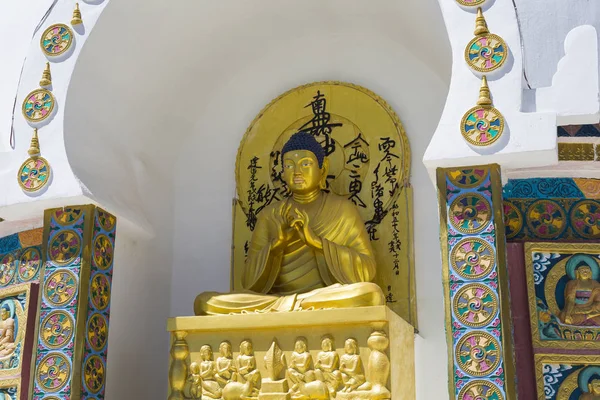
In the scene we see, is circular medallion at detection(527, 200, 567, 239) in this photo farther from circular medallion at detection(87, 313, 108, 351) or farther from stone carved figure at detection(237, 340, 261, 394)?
circular medallion at detection(87, 313, 108, 351)

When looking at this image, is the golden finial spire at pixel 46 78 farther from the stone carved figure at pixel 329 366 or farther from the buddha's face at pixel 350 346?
the buddha's face at pixel 350 346

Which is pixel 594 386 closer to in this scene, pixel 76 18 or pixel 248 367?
pixel 248 367

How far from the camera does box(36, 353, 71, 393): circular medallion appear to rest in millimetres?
6707

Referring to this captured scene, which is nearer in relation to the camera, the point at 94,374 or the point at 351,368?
the point at 351,368

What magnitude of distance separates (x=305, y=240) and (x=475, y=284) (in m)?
1.78

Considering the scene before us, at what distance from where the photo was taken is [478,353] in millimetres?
6059

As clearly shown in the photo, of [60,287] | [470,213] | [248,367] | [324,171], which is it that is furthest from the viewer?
[324,171]

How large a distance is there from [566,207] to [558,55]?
149 centimetres

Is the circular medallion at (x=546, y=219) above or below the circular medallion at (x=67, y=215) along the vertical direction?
below

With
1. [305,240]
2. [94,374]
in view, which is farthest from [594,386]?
[94,374]

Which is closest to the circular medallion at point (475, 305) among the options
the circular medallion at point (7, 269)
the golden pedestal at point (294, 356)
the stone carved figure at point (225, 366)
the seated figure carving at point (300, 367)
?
the golden pedestal at point (294, 356)

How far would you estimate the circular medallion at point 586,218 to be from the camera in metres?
6.65

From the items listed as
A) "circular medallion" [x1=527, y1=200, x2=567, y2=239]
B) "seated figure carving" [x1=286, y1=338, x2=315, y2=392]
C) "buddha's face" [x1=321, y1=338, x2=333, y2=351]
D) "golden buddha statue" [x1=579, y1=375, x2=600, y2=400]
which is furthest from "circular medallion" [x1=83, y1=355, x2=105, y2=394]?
"golden buddha statue" [x1=579, y1=375, x2=600, y2=400]

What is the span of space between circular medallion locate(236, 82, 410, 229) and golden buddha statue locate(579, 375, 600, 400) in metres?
2.33
